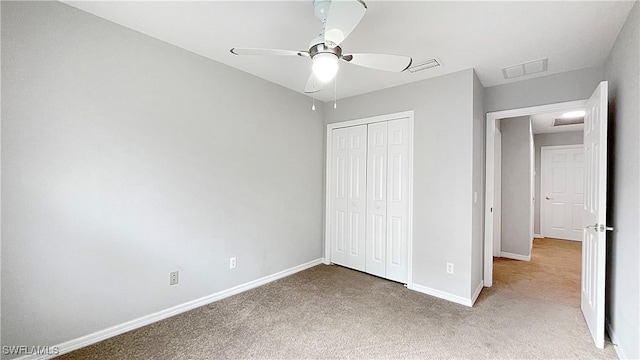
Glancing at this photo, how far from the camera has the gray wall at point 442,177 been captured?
8.95 ft

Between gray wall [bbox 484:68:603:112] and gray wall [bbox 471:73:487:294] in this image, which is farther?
gray wall [bbox 471:73:487:294]

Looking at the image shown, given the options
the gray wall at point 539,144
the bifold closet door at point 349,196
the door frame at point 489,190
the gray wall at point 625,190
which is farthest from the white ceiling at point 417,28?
the gray wall at point 539,144

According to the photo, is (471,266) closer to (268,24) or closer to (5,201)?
(268,24)

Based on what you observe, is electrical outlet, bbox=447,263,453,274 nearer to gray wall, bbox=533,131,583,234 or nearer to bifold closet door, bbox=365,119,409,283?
bifold closet door, bbox=365,119,409,283

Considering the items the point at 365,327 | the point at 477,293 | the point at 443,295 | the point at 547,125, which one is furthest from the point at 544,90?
the point at 547,125

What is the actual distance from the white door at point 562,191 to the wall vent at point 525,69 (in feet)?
15.2

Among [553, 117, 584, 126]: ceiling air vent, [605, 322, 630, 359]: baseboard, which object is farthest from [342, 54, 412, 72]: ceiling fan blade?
[553, 117, 584, 126]: ceiling air vent

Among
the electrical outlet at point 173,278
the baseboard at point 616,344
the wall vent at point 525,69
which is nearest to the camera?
the baseboard at point 616,344

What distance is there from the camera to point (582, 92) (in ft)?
8.72

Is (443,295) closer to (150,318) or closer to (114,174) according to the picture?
(150,318)

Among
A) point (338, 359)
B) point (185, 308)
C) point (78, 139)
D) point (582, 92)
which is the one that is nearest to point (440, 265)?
point (338, 359)

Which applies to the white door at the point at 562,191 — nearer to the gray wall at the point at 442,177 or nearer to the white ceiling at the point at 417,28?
the white ceiling at the point at 417,28

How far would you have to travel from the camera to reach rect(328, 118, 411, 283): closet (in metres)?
3.25

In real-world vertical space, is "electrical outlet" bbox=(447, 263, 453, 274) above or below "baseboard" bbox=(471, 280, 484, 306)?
above
